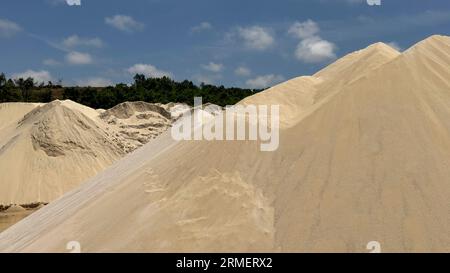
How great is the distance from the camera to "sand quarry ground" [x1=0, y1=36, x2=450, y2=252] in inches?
271

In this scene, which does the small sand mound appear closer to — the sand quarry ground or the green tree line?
the green tree line

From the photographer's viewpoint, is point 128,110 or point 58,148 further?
point 128,110

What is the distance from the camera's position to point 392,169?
25.0 feet

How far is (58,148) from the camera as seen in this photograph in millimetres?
24000

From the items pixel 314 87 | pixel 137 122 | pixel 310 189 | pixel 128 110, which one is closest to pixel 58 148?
pixel 137 122

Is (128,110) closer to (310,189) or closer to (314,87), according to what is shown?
(314,87)

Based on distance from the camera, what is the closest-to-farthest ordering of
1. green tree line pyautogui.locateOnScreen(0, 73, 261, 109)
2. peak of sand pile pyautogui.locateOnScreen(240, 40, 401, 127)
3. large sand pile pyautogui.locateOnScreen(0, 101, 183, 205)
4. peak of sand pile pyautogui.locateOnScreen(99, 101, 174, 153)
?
peak of sand pile pyautogui.locateOnScreen(240, 40, 401, 127)
large sand pile pyautogui.locateOnScreen(0, 101, 183, 205)
peak of sand pile pyautogui.locateOnScreen(99, 101, 174, 153)
green tree line pyautogui.locateOnScreen(0, 73, 261, 109)

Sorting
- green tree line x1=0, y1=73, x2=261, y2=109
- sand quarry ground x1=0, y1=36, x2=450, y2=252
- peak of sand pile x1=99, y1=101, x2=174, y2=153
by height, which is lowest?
sand quarry ground x1=0, y1=36, x2=450, y2=252

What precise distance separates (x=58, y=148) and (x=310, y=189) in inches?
744

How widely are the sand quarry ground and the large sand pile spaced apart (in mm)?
11741

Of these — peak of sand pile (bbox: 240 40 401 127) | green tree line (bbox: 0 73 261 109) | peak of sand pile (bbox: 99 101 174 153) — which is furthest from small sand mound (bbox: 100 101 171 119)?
peak of sand pile (bbox: 240 40 401 127)

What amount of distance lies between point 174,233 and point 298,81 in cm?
695

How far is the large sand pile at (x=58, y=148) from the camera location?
70.5ft
